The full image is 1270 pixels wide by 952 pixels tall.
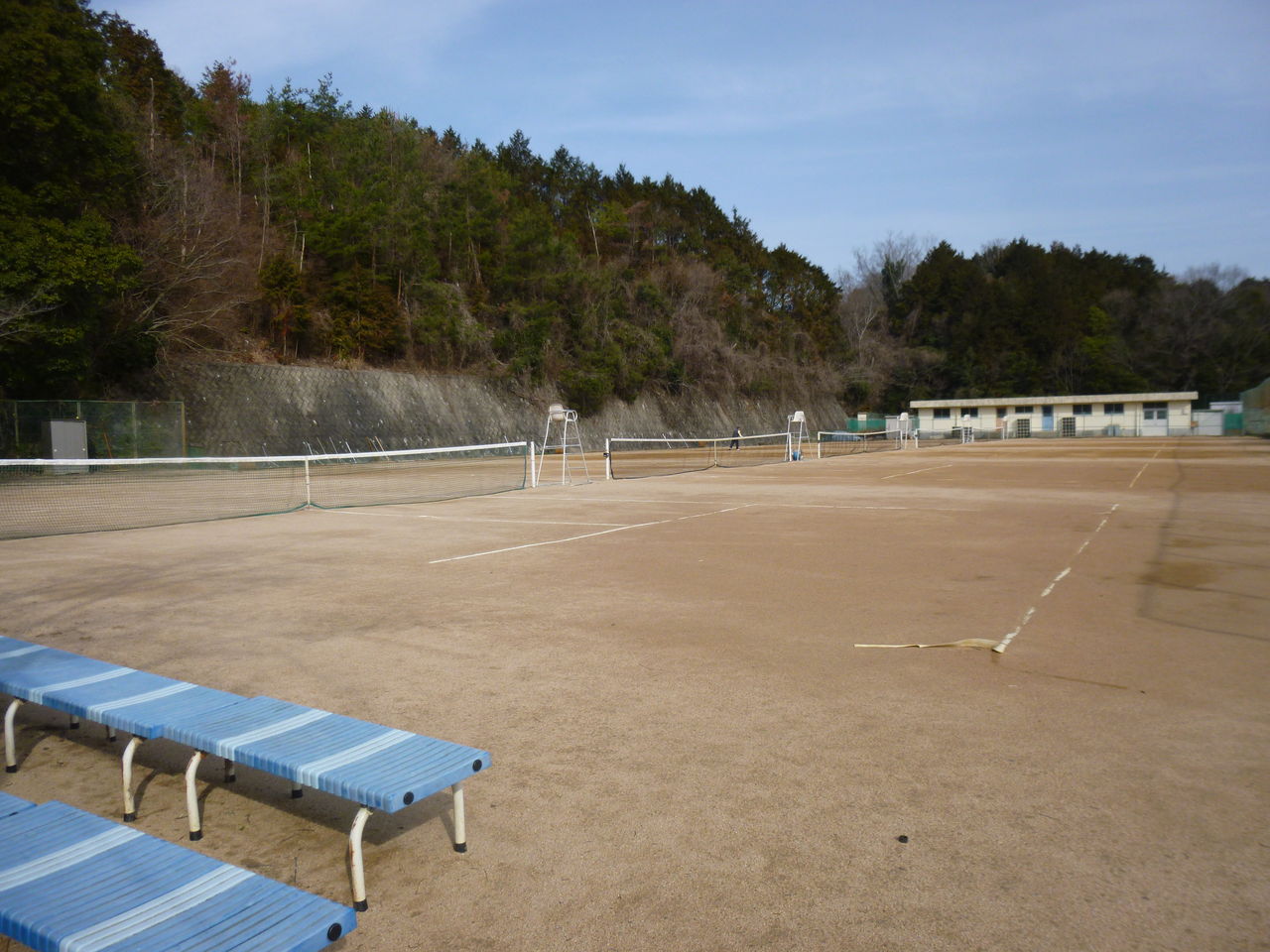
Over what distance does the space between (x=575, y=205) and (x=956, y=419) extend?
41.1m

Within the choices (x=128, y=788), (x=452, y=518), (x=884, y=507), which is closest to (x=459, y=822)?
(x=128, y=788)

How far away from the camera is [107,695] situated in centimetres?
406

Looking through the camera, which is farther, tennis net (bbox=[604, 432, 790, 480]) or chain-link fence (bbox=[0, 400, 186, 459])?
tennis net (bbox=[604, 432, 790, 480])

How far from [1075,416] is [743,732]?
3506 inches

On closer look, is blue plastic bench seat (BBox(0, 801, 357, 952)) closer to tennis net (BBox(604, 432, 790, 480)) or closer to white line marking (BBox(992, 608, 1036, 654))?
white line marking (BBox(992, 608, 1036, 654))

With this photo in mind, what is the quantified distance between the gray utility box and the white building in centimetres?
Answer: 6898

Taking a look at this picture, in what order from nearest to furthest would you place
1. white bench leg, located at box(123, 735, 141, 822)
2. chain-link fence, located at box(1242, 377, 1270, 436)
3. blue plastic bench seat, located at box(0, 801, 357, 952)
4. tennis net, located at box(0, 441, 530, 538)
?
blue plastic bench seat, located at box(0, 801, 357, 952) → white bench leg, located at box(123, 735, 141, 822) → tennis net, located at box(0, 441, 530, 538) → chain-link fence, located at box(1242, 377, 1270, 436)

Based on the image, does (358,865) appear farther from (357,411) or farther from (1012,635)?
(357,411)

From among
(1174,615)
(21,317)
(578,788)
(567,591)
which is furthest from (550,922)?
(21,317)

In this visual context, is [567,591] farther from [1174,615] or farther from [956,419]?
[956,419]

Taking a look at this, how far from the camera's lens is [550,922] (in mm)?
2867

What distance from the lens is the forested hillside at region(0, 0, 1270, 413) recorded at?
96.4 ft

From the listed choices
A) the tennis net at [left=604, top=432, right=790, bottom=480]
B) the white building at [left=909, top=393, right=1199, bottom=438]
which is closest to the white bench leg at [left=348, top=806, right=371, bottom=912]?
the tennis net at [left=604, top=432, right=790, bottom=480]

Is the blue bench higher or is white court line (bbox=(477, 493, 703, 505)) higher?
the blue bench
